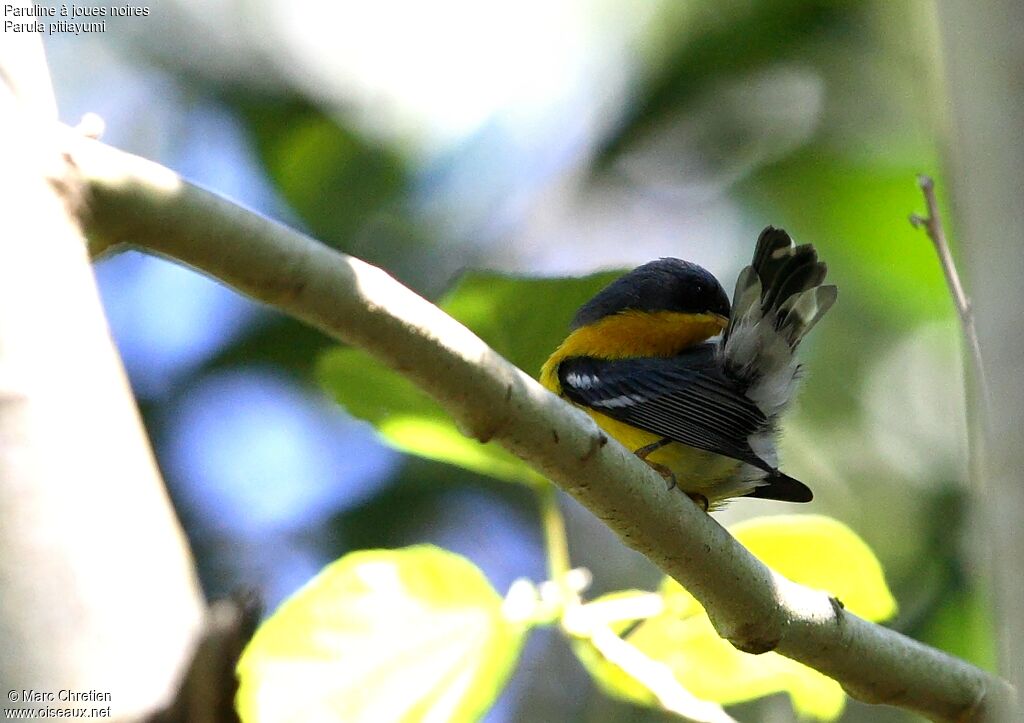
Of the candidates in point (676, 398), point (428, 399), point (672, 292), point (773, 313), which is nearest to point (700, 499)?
point (676, 398)

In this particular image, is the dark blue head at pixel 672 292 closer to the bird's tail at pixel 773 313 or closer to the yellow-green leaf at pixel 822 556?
the bird's tail at pixel 773 313

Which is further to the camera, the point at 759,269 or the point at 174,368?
the point at 174,368

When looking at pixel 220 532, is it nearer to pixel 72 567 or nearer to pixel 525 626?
pixel 525 626

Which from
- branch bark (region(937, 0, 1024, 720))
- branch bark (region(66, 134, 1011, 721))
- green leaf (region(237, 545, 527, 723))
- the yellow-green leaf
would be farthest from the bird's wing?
branch bark (region(937, 0, 1024, 720))

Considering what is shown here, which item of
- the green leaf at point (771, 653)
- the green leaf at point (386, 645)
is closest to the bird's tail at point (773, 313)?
the green leaf at point (771, 653)

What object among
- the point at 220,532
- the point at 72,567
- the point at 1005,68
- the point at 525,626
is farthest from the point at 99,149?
the point at 220,532

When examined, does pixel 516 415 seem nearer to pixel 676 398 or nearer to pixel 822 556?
pixel 822 556

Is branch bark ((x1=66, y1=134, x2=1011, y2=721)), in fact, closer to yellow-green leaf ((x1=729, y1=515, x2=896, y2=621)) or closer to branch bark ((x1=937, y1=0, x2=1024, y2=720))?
yellow-green leaf ((x1=729, y1=515, x2=896, y2=621))
